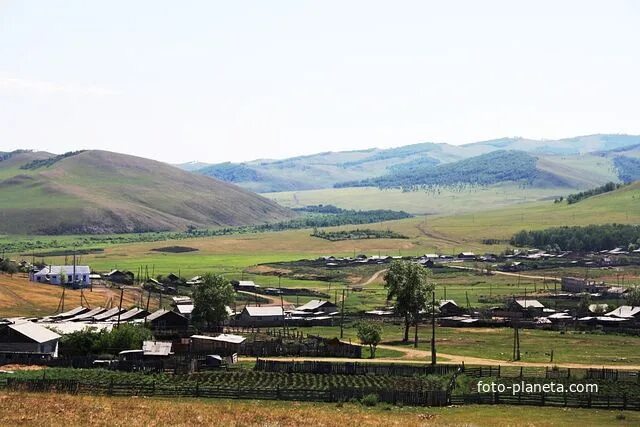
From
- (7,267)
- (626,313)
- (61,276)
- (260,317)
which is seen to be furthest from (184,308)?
(626,313)

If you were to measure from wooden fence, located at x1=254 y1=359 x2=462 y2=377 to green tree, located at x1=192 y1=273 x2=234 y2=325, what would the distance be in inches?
1129

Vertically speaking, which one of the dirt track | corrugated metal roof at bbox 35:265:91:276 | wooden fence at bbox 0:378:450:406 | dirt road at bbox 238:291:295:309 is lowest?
dirt road at bbox 238:291:295:309

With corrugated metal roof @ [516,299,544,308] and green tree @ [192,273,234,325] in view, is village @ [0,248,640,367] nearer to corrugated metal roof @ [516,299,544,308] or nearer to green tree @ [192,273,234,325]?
corrugated metal roof @ [516,299,544,308]

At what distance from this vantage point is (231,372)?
67.0 meters

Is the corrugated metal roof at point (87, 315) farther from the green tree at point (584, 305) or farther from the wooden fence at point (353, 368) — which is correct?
the green tree at point (584, 305)

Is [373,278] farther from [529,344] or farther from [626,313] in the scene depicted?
[529,344]

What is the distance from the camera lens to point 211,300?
323ft

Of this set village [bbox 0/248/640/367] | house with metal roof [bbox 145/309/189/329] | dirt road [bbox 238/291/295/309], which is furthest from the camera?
dirt road [bbox 238/291/295/309]

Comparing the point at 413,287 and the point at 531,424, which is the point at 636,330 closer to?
the point at 413,287

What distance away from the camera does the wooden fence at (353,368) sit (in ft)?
212

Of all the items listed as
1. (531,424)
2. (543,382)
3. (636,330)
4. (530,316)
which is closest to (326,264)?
(530,316)

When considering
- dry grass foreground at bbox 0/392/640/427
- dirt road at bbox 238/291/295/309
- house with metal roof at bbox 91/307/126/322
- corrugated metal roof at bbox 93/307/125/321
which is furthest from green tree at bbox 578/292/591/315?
dry grass foreground at bbox 0/392/640/427

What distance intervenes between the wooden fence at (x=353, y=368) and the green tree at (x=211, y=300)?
94.1ft

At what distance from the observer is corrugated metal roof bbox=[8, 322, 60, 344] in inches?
2908
